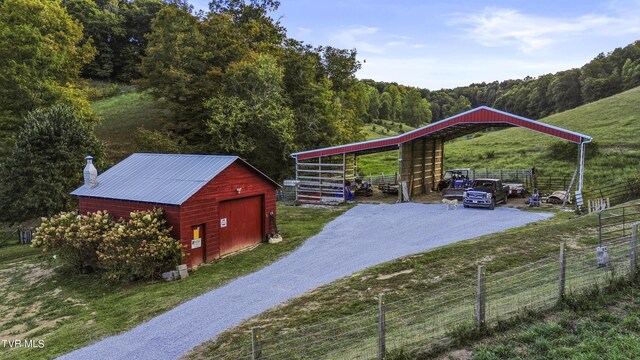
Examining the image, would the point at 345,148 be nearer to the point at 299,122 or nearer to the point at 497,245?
the point at 299,122

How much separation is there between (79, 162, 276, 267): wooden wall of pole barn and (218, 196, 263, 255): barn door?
9.7 inches

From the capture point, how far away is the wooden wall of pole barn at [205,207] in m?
15.0

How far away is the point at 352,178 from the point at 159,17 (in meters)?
26.4

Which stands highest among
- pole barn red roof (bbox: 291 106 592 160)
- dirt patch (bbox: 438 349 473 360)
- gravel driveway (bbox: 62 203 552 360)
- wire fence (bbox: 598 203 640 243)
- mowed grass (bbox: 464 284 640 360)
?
pole barn red roof (bbox: 291 106 592 160)

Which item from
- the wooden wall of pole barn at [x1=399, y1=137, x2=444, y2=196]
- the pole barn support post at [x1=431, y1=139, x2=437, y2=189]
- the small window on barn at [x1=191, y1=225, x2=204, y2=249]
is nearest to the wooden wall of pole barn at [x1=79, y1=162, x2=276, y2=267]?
the small window on barn at [x1=191, y1=225, x2=204, y2=249]

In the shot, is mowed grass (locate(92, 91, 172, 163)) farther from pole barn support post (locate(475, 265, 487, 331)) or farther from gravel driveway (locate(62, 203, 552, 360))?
pole barn support post (locate(475, 265, 487, 331))

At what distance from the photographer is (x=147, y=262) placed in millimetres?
14047

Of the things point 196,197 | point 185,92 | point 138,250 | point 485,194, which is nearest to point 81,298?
point 138,250

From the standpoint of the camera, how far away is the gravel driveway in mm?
9203

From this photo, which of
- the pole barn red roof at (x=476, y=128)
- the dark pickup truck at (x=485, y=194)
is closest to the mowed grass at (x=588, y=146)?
the pole barn red roof at (x=476, y=128)

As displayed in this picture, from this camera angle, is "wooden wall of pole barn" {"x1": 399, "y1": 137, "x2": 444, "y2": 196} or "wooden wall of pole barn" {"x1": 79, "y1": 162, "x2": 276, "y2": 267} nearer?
"wooden wall of pole barn" {"x1": 79, "y1": 162, "x2": 276, "y2": 267}

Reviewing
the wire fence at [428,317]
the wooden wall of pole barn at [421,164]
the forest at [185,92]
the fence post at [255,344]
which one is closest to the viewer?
the fence post at [255,344]

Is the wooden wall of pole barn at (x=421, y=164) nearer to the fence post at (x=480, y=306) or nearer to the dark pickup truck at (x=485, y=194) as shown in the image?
the dark pickup truck at (x=485, y=194)

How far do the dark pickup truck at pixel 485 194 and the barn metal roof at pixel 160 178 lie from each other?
12372 mm
